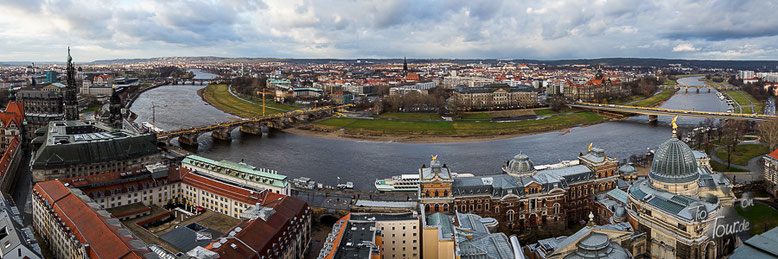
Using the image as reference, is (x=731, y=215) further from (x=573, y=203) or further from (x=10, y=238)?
(x=10, y=238)

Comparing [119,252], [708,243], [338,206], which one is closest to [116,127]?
[338,206]

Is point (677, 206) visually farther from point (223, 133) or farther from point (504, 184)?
point (223, 133)

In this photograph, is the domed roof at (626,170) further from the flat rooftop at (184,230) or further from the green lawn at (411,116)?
the green lawn at (411,116)

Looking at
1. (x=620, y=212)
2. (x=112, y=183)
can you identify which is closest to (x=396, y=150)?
(x=112, y=183)

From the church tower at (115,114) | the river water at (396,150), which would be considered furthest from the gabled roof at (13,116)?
the river water at (396,150)

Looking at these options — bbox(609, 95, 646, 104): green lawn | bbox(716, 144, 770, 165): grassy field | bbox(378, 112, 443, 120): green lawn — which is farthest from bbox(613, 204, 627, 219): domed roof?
bbox(609, 95, 646, 104): green lawn
